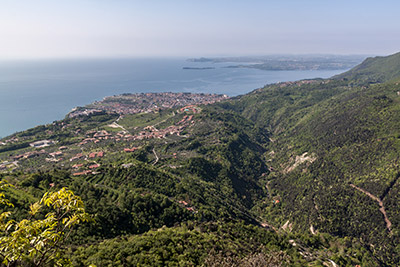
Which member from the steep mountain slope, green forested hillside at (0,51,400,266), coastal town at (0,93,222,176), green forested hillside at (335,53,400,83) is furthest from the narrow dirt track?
green forested hillside at (335,53,400,83)

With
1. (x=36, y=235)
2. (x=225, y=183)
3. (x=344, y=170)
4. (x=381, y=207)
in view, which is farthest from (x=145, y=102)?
(x=36, y=235)

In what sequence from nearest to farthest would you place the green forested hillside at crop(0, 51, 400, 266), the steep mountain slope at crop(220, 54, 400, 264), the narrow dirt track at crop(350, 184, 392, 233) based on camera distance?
the green forested hillside at crop(0, 51, 400, 266), the narrow dirt track at crop(350, 184, 392, 233), the steep mountain slope at crop(220, 54, 400, 264)

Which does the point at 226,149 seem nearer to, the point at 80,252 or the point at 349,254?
the point at 349,254

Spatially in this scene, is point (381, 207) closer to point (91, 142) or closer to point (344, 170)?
point (344, 170)

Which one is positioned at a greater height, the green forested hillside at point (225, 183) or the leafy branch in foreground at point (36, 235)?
the leafy branch in foreground at point (36, 235)

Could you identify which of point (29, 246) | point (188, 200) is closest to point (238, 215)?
point (188, 200)

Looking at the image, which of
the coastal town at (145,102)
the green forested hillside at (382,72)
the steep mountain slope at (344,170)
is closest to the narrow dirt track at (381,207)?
the steep mountain slope at (344,170)

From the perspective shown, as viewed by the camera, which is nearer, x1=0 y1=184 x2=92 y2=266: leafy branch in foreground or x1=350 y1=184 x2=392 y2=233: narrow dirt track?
x1=0 y1=184 x2=92 y2=266: leafy branch in foreground

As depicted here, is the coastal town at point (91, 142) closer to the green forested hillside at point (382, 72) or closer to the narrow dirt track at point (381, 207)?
the narrow dirt track at point (381, 207)

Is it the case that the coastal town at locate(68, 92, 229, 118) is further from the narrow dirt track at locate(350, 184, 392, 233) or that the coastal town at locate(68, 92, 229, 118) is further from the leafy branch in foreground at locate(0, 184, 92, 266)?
the leafy branch in foreground at locate(0, 184, 92, 266)
